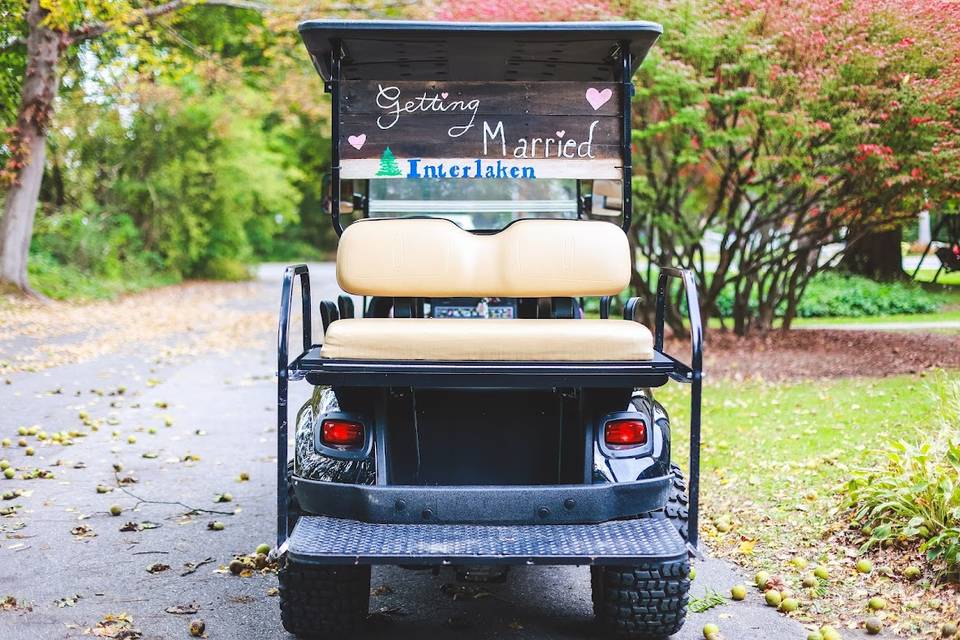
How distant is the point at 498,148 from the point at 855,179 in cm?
671

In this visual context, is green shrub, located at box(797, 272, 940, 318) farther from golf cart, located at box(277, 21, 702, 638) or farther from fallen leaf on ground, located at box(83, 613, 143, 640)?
fallen leaf on ground, located at box(83, 613, 143, 640)

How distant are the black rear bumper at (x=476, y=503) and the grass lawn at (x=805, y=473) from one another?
1.26 m

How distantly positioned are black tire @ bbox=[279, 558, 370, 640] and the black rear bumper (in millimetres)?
301

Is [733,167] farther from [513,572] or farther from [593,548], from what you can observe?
[593,548]

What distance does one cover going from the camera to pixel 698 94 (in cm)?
990

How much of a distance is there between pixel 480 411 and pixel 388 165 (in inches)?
68.8

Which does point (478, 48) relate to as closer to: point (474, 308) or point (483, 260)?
point (483, 260)

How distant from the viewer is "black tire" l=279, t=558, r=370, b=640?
3846 mm

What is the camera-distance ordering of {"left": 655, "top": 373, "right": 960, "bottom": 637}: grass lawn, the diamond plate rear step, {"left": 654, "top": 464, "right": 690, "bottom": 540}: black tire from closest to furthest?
the diamond plate rear step < {"left": 654, "top": 464, "right": 690, "bottom": 540}: black tire < {"left": 655, "top": 373, "right": 960, "bottom": 637}: grass lawn

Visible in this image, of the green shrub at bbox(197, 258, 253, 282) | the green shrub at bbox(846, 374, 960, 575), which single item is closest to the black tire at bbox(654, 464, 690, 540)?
the green shrub at bbox(846, 374, 960, 575)

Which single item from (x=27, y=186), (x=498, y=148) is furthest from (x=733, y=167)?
(x=27, y=186)

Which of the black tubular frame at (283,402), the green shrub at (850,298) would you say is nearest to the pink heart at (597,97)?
the black tubular frame at (283,402)

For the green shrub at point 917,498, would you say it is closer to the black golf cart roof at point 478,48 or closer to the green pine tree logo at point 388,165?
the black golf cart roof at point 478,48

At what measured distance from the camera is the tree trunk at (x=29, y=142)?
15.8 metres
